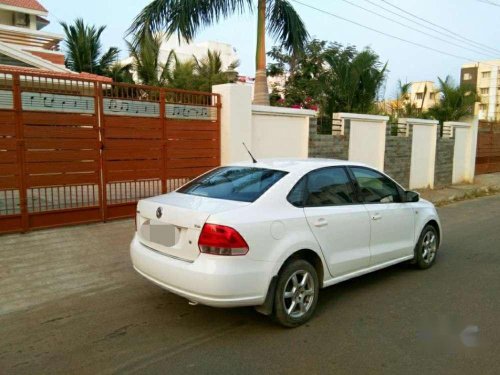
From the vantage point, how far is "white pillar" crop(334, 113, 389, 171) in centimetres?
1238

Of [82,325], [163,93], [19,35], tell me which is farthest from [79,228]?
[19,35]

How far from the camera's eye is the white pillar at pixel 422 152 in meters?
14.7

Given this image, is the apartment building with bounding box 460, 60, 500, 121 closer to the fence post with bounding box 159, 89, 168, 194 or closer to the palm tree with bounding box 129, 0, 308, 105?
Result: the palm tree with bounding box 129, 0, 308, 105

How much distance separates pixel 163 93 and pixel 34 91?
7.16ft

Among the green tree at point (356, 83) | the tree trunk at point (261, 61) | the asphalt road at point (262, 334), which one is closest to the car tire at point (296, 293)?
the asphalt road at point (262, 334)

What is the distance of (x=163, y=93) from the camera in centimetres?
814

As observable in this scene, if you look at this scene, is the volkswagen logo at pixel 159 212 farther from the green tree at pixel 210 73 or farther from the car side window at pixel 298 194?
the green tree at pixel 210 73

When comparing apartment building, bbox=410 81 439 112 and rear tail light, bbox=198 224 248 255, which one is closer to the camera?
rear tail light, bbox=198 224 248 255

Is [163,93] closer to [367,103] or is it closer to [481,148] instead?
[367,103]

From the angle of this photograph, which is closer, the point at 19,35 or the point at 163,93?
the point at 163,93

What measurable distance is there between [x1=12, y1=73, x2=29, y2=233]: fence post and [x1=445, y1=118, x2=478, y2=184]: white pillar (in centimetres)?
1486

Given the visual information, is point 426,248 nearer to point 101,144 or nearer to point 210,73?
point 101,144

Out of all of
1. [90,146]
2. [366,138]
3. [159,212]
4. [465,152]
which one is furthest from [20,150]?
[465,152]

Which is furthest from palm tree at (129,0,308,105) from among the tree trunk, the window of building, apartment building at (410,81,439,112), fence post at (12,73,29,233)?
the window of building
